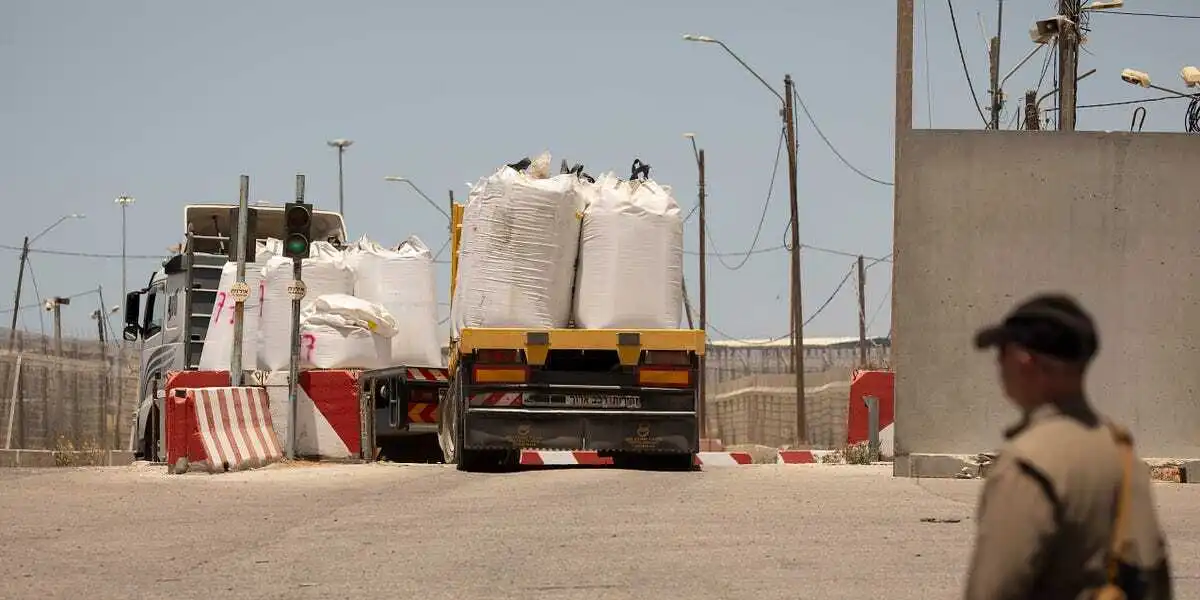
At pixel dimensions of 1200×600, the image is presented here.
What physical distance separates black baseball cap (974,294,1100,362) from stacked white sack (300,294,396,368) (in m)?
19.4

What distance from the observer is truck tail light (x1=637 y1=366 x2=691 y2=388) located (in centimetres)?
1822

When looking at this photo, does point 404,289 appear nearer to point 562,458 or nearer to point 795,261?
point 562,458

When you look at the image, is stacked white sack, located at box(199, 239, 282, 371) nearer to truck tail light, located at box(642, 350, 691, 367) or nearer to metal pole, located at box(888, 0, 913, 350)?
truck tail light, located at box(642, 350, 691, 367)

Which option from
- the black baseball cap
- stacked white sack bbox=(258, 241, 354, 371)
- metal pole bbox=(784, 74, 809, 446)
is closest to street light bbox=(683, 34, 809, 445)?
metal pole bbox=(784, 74, 809, 446)

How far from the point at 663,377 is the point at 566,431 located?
1.15 m

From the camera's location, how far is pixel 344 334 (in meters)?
A: 22.7

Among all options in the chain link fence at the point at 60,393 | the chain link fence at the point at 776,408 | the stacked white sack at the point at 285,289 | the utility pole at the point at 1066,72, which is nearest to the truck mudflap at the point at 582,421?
the stacked white sack at the point at 285,289

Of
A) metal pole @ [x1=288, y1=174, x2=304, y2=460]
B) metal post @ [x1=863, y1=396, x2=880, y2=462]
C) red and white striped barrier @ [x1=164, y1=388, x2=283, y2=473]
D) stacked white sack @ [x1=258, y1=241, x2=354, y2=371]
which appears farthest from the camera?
stacked white sack @ [x1=258, y1=241, x2=354, y2=371]

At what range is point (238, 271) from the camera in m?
21.3

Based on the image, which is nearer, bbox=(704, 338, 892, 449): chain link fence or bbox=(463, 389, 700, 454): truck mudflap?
bbox=(463, 389, 700, 454): truck mudflap

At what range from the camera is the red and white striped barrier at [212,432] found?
18688 millimetres

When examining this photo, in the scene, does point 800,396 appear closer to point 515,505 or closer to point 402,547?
point 515,505

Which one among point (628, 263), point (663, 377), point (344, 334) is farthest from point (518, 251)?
point (344, 334)

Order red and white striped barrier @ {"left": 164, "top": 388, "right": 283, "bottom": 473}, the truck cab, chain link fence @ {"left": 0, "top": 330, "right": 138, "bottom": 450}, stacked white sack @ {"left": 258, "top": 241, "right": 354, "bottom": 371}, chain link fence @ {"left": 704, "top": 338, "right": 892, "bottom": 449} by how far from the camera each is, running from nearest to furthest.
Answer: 1. red and white striped barrier @ {"left": 164, "top": 388, "right": 283, "bottom": 473}
2. stacked white sack @ {"left": 258, "top": 241, "right": 354, "bottom": 371}
3. the truck cab
4. chain link fence @ {"left": 0, "top": 330, "right": 138, "bottom": 450}
5. chain link fence @ {"left": 704, "top": 338, "right": 892, "bottom": 449}
